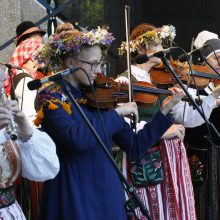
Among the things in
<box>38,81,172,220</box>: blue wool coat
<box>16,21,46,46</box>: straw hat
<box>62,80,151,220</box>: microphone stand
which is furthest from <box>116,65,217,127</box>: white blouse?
<box>62,80,151,220</box>: microphone stand

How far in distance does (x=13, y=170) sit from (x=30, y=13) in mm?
3568

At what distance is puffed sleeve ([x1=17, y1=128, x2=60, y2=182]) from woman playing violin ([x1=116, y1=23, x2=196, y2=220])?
1.11 meters

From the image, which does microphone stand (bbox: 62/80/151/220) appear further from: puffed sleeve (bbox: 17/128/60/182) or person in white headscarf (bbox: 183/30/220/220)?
person in white headscarf (bbox: 183/30/220/220)

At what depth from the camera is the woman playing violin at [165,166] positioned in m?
3.79

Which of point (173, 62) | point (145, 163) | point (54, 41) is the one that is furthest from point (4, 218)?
point (173, 62)

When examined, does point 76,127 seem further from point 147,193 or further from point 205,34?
point 205,34

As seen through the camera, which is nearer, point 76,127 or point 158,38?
point 76,127

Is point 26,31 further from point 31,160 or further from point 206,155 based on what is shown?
point 31,160

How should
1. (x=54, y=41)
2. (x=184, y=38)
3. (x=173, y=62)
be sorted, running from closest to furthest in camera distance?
(x=54, y=41), (x=173, y=62), (x=184, y=38)

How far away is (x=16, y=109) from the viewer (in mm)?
2400

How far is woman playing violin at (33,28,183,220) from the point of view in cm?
286

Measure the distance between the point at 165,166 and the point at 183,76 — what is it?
2.09ft

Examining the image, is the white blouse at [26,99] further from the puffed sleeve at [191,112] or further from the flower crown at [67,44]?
the puffed sleeve at [191,112]

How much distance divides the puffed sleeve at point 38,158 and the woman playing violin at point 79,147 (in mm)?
173
